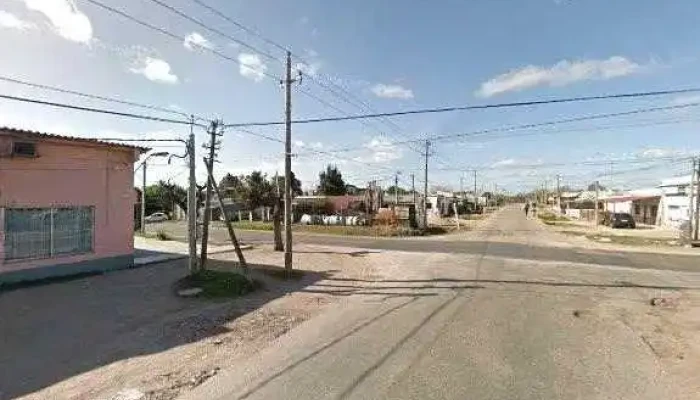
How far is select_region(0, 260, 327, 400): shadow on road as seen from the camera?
8320 mm

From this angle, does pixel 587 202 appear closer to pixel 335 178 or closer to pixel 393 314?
pixel 335 178

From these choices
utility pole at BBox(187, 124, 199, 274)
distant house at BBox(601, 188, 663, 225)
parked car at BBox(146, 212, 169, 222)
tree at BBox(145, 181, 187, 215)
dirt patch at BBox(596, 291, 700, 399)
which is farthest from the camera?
tree at BBox(145, 181, 187, 215)

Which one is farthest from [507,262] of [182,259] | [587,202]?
[587,202]

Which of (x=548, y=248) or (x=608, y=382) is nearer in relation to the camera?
(x=608, y=382)

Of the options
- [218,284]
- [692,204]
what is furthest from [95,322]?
[692,204]

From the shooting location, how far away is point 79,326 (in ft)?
35.1

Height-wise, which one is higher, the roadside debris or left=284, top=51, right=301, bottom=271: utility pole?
left=284, top=51, right=301, bottom=271: utility pole

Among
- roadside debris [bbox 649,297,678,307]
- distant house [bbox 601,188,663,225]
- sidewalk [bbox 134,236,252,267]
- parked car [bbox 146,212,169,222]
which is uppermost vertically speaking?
distant house [bbox 601,188,663,225]

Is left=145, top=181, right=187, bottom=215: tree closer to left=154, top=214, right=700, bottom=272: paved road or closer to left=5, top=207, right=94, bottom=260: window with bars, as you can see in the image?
left=154, top=214, right=700, bottom=272: paved road

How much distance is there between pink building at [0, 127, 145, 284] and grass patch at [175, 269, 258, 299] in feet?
13.1

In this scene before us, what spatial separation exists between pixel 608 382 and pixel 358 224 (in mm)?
44356

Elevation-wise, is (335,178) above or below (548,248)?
above

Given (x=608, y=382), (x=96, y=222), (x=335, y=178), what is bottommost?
(x=608, y=382)

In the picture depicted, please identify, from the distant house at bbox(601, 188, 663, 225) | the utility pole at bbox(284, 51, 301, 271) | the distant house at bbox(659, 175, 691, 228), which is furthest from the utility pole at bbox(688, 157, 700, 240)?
the utility pole at bbox(284, 51, 301, 271)
